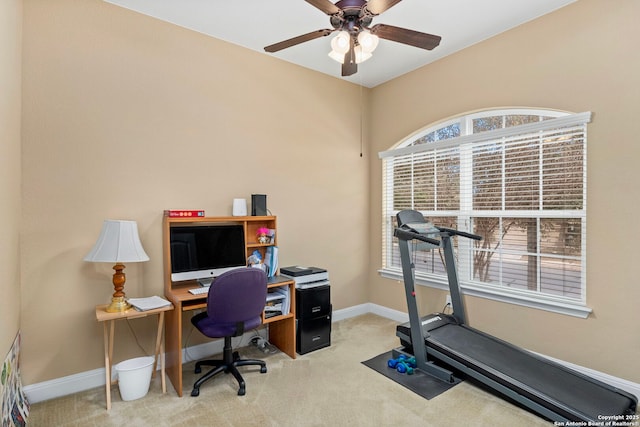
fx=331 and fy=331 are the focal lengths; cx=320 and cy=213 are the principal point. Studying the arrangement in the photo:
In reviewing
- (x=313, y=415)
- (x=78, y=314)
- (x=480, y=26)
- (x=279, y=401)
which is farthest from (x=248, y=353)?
(x=480, y=26)

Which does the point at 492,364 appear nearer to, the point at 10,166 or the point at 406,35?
the point at 406,35

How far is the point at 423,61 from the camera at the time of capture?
3.70m

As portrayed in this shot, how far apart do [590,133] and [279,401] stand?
312 cm

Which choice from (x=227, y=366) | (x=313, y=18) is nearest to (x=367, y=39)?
(x=313, y=18)

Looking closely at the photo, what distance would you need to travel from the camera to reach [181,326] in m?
2.73

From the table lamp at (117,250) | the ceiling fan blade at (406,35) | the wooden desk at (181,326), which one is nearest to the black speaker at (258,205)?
the wooden desk at (181,326)

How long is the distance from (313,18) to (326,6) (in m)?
0.99

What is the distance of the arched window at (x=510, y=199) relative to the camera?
272cm

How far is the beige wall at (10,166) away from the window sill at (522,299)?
3.54 meters

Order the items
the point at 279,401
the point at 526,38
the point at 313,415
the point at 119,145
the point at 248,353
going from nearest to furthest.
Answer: the point at 313,415, the point at 279,401, the point at 119,145, the point at 526,38, the point at 248,353

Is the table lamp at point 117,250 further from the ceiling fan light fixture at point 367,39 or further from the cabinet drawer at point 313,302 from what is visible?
the ceiling fan light fixture at point 367,39

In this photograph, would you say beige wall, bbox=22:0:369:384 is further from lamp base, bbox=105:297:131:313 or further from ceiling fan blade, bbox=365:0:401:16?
ceiling fan blade, bbox=365:0:401:16

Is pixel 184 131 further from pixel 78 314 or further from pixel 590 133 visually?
pixel 590 133

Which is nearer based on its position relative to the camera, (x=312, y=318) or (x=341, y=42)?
(x=341, y=42)
